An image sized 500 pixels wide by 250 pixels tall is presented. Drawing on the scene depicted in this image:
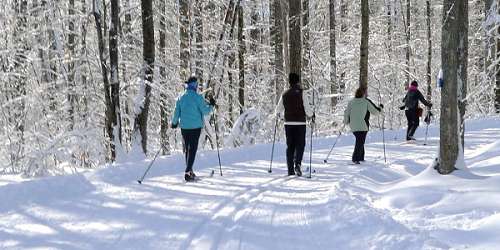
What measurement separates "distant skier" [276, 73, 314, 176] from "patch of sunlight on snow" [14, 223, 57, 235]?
538 centimetres

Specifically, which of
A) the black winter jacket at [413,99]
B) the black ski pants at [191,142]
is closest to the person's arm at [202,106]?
the black ski pants at [191,142]

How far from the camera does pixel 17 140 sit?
1527cm

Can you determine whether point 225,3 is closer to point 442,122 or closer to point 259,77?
point 259,77

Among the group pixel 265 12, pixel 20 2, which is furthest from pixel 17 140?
pixel 265 12

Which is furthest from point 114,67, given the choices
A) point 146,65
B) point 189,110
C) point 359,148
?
point 359,148

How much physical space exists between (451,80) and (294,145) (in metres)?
3.44

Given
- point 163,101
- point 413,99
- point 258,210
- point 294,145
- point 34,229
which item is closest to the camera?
point 34,229

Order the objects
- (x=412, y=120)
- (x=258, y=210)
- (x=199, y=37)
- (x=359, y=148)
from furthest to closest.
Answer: (x=199, y=37), (x=412, y=120), (x=359, y=148), (x=258, y=210)

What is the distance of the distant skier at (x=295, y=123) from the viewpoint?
10.9m

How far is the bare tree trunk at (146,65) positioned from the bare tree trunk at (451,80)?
8106 mm

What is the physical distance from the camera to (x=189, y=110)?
10359 millimetres

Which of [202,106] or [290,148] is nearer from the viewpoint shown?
[202,106]

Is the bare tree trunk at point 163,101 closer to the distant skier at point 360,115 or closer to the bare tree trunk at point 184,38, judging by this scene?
the bare tree trunk at point 184,38

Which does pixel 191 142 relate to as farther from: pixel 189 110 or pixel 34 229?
pixel 34 229
